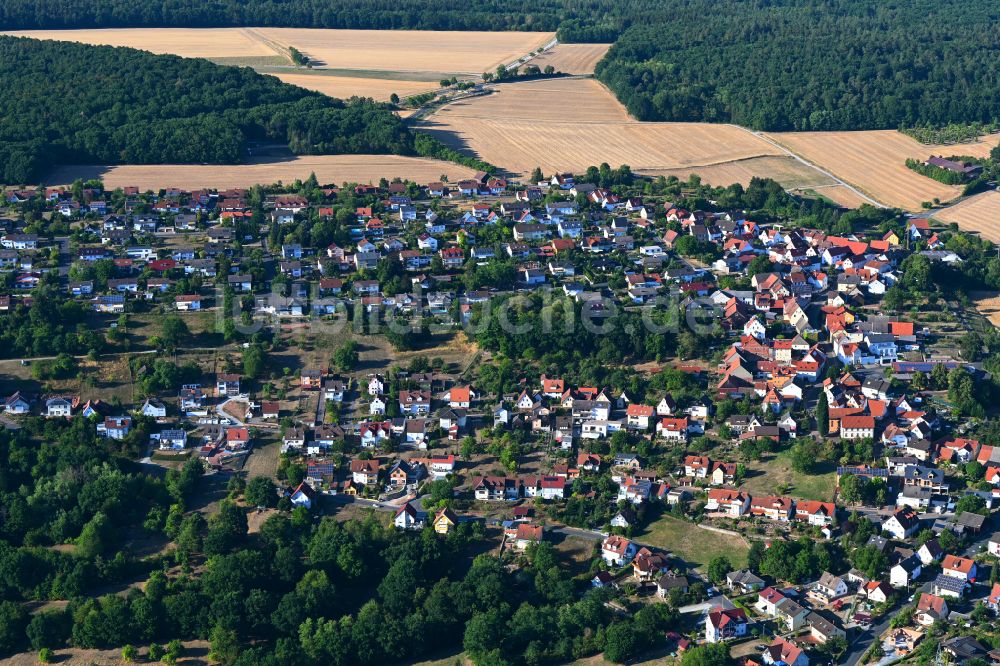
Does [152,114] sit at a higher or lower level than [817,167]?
higher

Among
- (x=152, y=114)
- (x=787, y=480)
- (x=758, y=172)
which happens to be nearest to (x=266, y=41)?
(x=152, y=114)

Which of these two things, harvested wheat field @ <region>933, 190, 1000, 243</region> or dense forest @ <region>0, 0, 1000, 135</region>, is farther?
dense forest @ <region>0, 0, 1000, 135</region>

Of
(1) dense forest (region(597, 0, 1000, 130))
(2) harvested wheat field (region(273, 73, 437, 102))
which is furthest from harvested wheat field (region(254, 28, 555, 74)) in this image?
(1) dense forest (region(597, 0, 1000, 130))

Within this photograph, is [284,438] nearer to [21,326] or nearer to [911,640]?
[21,326]

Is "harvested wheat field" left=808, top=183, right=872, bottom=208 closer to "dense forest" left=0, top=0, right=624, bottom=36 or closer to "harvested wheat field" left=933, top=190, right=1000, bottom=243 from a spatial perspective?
"harvested wheat field" left=933, top=190, right=1000, bottom=243

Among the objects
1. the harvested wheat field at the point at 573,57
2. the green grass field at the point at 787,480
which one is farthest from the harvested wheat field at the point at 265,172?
the green grass field at the point at 787,480

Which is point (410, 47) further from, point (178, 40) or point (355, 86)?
point (178, 40)

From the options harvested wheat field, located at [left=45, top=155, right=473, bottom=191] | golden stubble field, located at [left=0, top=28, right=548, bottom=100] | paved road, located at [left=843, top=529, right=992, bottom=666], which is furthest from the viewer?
golden stubble field, located at [left=0, top=28, right=548, bottom=100]

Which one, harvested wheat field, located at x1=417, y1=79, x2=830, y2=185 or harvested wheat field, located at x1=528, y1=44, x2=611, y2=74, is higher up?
harvested wheat field, located at x1=528, y1=44, x2=611, y2=74
